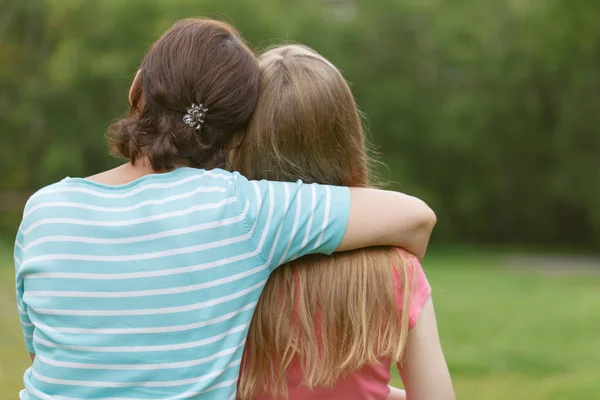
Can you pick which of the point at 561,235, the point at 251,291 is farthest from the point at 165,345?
the point at 561,235

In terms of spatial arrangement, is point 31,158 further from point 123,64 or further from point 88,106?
point 123,64

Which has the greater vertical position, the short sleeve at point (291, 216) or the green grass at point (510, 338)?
the short sleeve at point (291, 216)

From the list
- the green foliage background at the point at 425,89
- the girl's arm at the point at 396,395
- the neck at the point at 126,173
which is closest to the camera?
the neck at the point at 126,173

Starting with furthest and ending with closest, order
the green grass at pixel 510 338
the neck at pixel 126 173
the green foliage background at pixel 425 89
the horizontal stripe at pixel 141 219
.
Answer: the green foliage background at pixel 425 89
the green grass at pixel 510 338
the neck at pixel 126 173
the horizontal stripe at pixel 141 219

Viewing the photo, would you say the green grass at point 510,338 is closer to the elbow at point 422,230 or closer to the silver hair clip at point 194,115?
the elbow at point 422,230

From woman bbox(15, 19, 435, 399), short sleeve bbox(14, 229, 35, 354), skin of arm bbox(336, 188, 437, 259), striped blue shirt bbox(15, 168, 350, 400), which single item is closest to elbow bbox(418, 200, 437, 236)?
skin of arm bbox(336, 188, 437, 259)

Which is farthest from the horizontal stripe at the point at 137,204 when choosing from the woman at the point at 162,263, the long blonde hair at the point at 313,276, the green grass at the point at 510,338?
the green grass at the point at 510,338

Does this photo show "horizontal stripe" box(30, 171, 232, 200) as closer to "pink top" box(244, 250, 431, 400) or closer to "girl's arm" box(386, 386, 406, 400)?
"pink top" box(244, 250, 431, 400)

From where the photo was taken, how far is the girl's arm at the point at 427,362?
176cm

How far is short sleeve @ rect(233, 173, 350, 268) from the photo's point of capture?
64.7 inches

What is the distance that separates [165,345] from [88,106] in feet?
61.2

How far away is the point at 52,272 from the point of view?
164cm

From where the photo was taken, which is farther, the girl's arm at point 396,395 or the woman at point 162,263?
the girl's arm at point 396,395

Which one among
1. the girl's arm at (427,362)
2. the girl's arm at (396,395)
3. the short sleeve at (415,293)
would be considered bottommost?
the girl's arm at (396,395)
